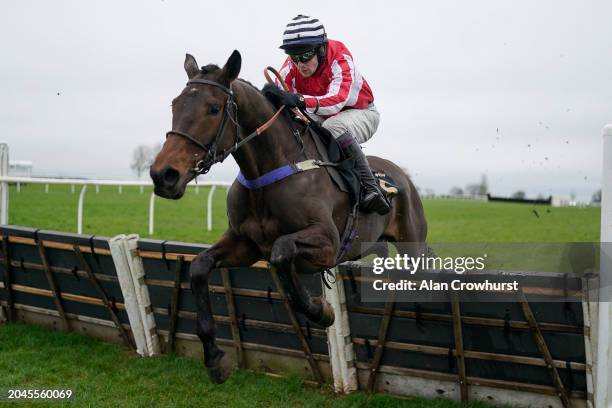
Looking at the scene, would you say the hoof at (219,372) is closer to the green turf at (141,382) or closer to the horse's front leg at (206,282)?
the horse's front leg at (206,282)

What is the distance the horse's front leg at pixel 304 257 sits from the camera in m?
4.20

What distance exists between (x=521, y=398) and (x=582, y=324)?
0.81 metres

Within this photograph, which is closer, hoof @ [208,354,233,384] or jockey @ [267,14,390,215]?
hoof @ [208,354,233,384]

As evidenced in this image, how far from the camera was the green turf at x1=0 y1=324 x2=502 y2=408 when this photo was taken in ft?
17.7

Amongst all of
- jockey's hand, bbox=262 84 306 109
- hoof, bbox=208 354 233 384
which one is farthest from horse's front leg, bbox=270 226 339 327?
jockey's hand, bbox=262 84 306 109

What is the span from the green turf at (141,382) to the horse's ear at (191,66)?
2720mm

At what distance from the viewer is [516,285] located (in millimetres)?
4758

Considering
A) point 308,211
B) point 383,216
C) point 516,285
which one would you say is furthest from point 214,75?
point 516,285

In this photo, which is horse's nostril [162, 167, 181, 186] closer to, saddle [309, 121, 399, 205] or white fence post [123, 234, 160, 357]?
saddle [309, 121, 399, 205]

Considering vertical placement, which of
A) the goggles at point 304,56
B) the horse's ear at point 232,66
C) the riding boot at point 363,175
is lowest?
the riding boot at point 363,175

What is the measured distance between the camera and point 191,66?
4.27m

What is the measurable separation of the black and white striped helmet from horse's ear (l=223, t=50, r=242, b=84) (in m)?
0.82

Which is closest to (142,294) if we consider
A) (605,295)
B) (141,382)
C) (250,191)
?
(141,382)

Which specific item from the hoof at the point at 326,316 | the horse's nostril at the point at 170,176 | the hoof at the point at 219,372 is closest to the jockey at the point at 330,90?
the hoof at the point at 326,316
